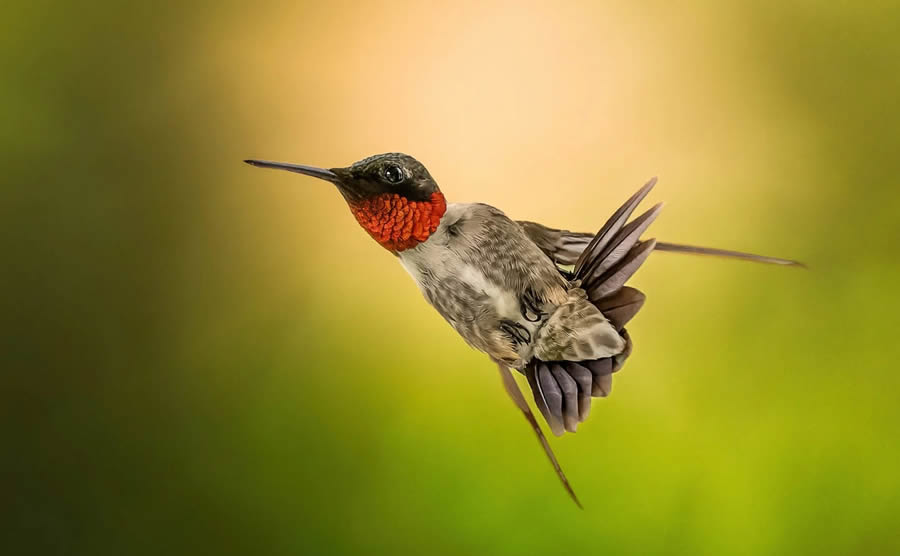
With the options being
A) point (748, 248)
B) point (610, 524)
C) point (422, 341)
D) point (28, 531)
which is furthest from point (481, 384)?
point (28, 531)

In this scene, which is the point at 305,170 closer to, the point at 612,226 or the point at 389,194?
the point at 389,194

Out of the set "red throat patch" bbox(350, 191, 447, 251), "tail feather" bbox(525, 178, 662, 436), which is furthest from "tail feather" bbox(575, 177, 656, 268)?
"red throat patch" bbox(350, 191, 447, 251)

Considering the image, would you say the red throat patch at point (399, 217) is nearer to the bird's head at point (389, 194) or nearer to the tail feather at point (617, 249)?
the bird's head at point (389, 194)

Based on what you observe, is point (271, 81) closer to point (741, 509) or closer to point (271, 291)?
point (271, 291)

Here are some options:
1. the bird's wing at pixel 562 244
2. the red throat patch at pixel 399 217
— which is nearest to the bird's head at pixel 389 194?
the red throat patch at pixel 399 217

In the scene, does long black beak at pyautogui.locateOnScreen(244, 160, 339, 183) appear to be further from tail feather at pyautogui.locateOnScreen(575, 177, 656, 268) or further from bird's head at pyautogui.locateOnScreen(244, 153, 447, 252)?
tail feather at pyautogui.locateOnScreen(575, 177, 656, 268)

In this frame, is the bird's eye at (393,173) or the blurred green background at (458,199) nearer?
the bird's eye at (393,173)

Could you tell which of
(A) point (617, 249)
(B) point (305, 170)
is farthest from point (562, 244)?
(B) point (305, 170)
